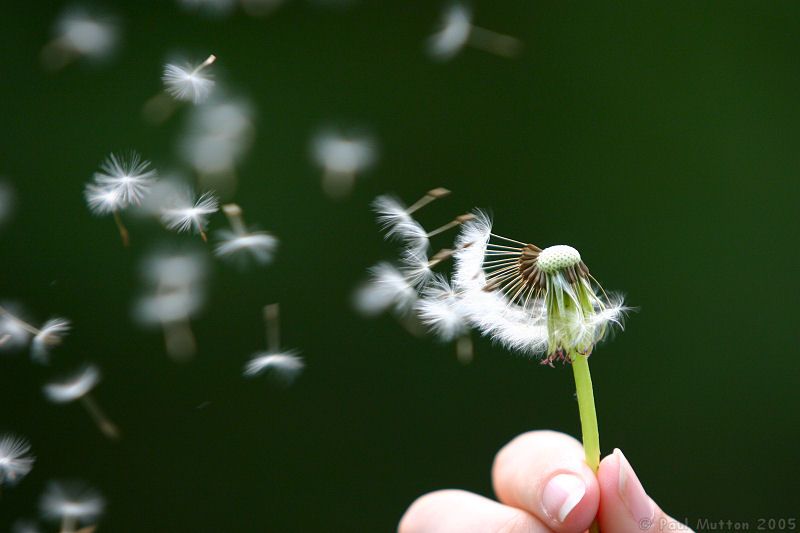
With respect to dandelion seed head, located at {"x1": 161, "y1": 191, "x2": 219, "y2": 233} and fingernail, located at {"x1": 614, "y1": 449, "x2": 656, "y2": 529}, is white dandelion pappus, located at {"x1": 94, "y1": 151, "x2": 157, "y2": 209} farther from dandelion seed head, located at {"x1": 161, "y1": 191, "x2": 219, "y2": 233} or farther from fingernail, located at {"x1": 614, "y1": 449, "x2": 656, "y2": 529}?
fingernail, located at {"x1": 614, "y1": 449, "x2": 656, "y2": 529}

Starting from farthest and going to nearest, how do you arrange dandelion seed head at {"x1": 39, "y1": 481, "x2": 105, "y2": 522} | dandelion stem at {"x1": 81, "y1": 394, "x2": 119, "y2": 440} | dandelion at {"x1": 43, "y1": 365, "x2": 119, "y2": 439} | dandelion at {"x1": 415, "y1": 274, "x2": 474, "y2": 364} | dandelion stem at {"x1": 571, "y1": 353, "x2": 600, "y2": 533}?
1. dandelion stem at {"x1": 81, "y1": 394, "x2": 119, "y2": 440}
2. dandelion at {"x1": 43, "y1": 365, "x2": 119, "y2": 439}
3. dandelion seed head at {"x1": 39, "y1": 481, "x2": 105, "y2": 522}
4. dandelion at {"x1": 415, "y1": 274, "x2": 474, "y2": 364}
5. dandelion stem at {"x1": 571, "y1": 353, "x2": 600, "y2": 533}

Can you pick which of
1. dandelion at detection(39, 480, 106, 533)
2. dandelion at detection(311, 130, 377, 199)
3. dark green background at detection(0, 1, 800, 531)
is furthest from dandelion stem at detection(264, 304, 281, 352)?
dandelion at detection(39, 480, 106, 533)

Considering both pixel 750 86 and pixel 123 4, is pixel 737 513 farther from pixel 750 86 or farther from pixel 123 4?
pixel 123 4

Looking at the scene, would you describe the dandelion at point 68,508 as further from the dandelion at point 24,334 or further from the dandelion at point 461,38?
the dandelion at point 461,38

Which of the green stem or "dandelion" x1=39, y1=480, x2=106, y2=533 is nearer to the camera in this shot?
the green stem

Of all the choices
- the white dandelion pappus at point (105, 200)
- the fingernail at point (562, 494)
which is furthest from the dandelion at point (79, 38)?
the fingernail at point (562, 494)

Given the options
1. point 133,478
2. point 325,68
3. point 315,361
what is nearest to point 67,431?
point 133,478

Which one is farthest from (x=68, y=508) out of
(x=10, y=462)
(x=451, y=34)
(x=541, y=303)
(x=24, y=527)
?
(x=451, y=34)
